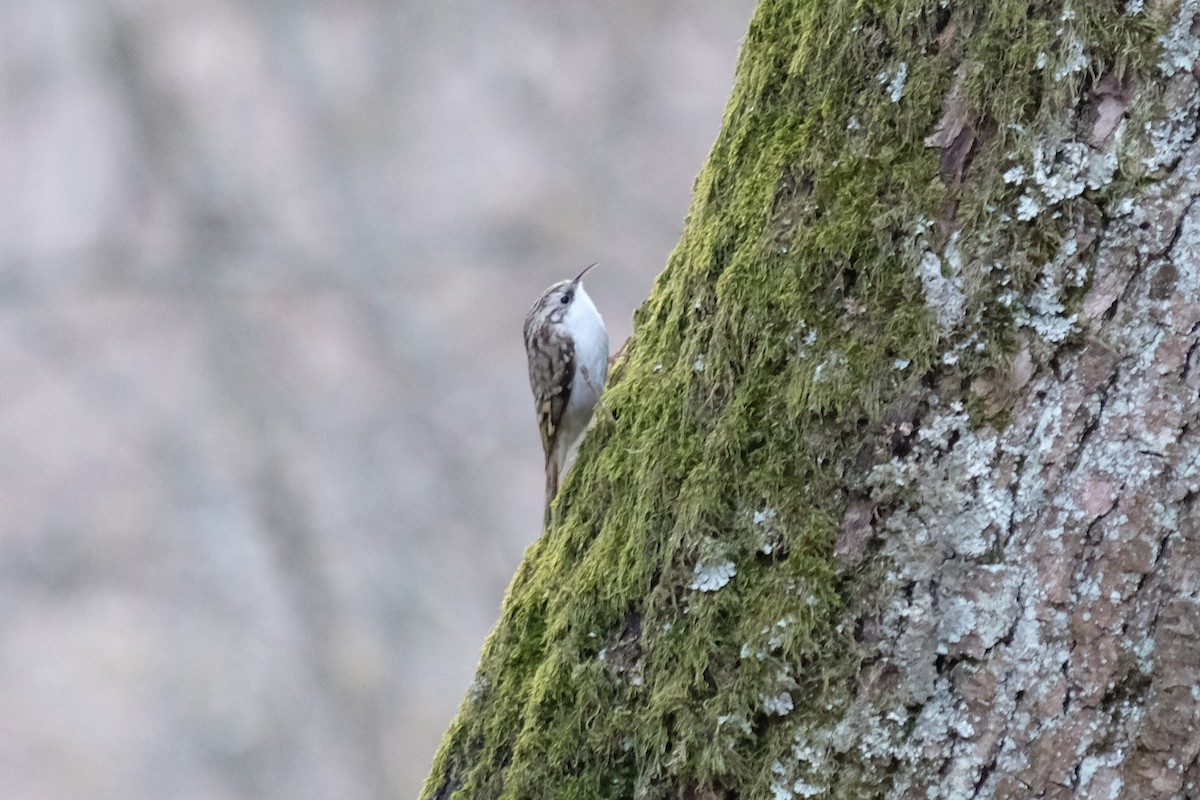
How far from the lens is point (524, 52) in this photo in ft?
21.4

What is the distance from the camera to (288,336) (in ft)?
21.0

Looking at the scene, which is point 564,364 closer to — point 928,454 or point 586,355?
point 586,355

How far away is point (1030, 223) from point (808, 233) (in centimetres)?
26

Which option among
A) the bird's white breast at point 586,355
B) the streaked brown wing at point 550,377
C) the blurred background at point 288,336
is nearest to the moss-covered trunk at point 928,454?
the bird's white breast at point 586,355

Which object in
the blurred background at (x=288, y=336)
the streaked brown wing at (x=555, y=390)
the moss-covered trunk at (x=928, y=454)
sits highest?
the blurred background at (x=288, y=336)

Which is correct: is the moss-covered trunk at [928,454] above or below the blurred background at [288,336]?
below

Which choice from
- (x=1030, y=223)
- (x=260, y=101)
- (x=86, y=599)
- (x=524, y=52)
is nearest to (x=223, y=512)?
(x=86, y=599)

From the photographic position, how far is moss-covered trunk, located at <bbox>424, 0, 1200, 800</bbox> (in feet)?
3.32

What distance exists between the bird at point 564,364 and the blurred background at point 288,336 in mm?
3341

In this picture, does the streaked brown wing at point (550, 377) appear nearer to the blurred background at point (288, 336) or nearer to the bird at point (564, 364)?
the bird at point (564, 364)

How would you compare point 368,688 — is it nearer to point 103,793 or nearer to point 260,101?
point 103,793

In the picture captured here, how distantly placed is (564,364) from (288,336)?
3932 mm

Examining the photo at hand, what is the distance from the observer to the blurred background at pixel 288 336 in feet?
20.8

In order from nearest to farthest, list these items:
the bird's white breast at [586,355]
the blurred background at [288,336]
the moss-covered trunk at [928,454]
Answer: the moss-covered trunk at [928,454]
the bird's white breast at [586,355]
the blurred background at [288,336]
